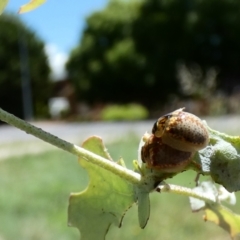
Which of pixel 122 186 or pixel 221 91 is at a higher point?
pixel 122 186

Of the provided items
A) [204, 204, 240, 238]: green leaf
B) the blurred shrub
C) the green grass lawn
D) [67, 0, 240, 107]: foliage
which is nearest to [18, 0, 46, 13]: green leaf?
[204, 204, 240, 238]: green leaf

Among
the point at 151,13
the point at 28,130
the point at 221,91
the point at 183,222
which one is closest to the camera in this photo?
the point at 28,130

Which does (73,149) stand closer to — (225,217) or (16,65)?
(225,217)

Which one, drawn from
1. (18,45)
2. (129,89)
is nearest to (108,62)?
(129,89)

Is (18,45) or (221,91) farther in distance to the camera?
(18,45)

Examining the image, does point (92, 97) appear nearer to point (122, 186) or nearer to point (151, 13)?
point (151, 13)

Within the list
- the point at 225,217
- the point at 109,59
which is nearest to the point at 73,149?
the point at 225,217

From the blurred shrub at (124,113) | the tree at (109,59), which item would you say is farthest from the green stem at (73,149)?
the tree at (109,59)

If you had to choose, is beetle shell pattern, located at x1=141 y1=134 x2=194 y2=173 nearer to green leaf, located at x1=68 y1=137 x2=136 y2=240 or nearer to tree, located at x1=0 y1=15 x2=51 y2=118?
green leaf, located at x1=68 y1=137 x2=136 y2=240
